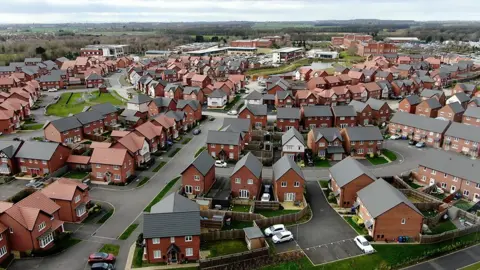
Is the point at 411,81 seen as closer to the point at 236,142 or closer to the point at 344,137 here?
the point at 344,137

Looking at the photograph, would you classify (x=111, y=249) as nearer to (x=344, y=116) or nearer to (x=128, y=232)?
(x=128, y=232)

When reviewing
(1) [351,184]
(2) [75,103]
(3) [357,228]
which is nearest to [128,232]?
(3) [357,228]

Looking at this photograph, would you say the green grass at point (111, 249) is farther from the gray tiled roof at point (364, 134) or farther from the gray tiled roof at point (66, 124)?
the gray tiled roof at point (364, 134)

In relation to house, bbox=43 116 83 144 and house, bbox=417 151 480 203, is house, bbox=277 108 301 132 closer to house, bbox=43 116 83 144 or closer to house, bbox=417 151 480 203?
house, bbox=417 151 480 203

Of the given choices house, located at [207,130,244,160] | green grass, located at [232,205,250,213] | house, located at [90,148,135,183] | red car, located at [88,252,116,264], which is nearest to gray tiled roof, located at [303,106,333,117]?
house, located at [207,130,244,160]

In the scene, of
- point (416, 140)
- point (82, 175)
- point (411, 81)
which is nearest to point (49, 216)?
point (82, 175)

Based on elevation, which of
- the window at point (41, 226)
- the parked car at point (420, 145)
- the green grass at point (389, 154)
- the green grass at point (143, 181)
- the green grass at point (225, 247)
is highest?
the window at point (41, 226)

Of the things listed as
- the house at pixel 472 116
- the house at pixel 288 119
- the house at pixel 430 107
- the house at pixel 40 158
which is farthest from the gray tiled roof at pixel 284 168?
the house at pixel 430 107
